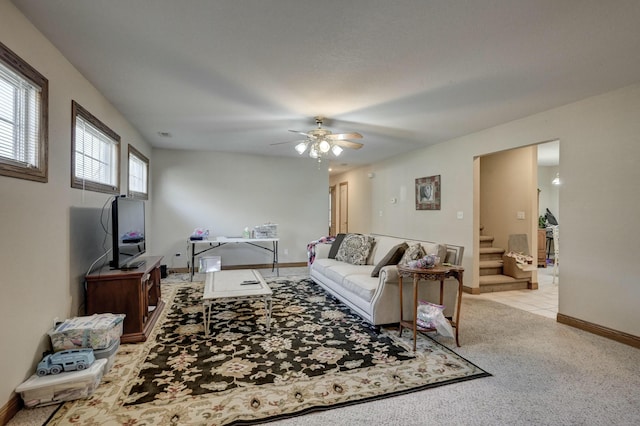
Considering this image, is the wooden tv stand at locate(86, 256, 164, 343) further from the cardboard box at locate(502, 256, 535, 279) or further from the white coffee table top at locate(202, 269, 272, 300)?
the cardboard box at locate(502, 256, 535, 279)

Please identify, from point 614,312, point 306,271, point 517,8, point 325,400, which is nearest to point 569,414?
point 325,400

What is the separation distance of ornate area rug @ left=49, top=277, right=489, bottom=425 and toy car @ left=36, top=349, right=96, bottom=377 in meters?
0.21

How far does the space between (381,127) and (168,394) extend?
375cm

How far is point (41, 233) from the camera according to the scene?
2.06m

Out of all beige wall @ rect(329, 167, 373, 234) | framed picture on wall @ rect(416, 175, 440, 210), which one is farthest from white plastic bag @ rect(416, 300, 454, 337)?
beige wall @ rect(329, 167, 373, 234)

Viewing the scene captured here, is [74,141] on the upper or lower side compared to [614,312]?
upper

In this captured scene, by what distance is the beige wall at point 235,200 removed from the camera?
576cm

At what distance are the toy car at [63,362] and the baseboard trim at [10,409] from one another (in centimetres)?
15

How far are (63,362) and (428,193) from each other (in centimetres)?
507

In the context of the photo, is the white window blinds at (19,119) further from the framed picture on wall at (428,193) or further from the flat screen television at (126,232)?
the framed picture on wall at (428,193)

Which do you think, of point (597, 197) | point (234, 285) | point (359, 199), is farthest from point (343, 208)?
point (597, 197)

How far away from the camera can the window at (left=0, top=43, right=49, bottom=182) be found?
1782 mm

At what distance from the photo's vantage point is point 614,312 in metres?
2.88

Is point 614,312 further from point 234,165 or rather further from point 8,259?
point 234,165
